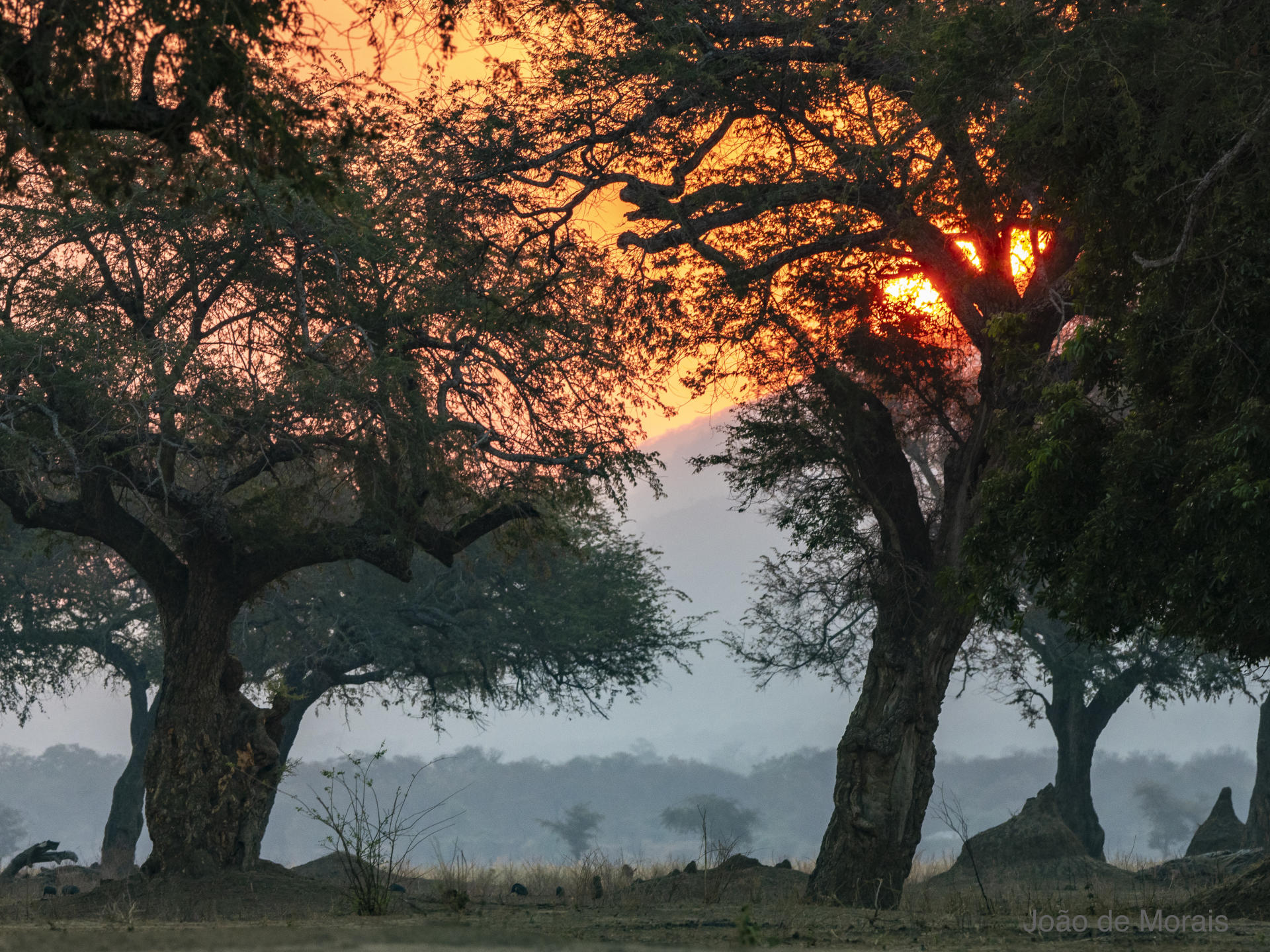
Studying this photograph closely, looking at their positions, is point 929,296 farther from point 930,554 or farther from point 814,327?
point 930,554

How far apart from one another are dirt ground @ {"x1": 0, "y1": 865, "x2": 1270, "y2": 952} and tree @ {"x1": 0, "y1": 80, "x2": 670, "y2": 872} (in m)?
2.00

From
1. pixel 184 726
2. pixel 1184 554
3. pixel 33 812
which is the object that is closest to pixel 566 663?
pixel 184 726

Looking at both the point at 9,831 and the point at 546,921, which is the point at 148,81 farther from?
the point at 9,831

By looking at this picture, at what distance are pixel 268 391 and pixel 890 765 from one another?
9.96 meters

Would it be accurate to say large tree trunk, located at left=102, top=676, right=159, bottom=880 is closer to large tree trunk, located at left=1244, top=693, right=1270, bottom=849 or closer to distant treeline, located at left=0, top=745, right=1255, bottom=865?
large tree trunk, located at left=1244, top=693, right=1270, bottom=849

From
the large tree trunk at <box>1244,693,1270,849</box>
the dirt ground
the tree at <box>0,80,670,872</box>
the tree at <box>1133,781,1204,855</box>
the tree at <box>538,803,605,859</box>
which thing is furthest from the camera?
the tree at <box>1133,781,1204,855</box>

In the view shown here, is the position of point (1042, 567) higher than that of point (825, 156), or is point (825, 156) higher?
point (825, 156)

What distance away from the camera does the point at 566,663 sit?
33.2 metres

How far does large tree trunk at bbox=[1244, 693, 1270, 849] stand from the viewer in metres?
27.3

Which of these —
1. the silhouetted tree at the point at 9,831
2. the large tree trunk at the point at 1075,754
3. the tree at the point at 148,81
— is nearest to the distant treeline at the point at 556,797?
the silhouetted tree at the point at 9,831

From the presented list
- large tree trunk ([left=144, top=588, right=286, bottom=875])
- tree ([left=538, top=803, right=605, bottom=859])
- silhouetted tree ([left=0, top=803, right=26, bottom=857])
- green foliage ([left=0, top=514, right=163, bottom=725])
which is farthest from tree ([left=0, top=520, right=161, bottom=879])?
silhouetted tree ([left=0, top=803, right=26, bottom=857])

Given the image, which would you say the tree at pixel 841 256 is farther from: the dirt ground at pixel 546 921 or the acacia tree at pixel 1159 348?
the dirt ground at pixel 546 921

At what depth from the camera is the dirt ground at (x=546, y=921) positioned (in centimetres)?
703

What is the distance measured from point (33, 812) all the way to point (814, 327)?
544 ft
